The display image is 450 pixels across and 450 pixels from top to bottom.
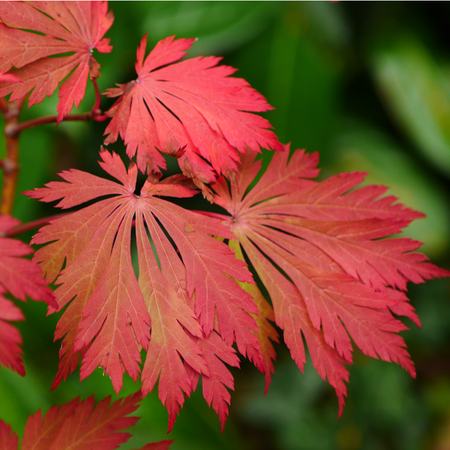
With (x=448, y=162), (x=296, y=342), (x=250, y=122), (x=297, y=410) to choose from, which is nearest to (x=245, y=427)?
(x=297, y=410)

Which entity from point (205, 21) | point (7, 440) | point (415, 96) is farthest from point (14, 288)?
point (415, 96)

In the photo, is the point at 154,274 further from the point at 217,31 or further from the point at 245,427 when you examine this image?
the point at 245,427

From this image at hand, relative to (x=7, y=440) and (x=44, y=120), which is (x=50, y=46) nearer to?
(x=44, y=120)

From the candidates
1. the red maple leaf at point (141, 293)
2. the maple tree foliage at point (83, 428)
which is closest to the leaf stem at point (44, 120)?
the red maple leaf at point (141, 293)

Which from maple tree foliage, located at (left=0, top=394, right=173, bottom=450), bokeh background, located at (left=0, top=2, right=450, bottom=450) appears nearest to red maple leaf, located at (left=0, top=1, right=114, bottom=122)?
maple tree foliage, located at (left=0, top=394, right=173, bottom=450)

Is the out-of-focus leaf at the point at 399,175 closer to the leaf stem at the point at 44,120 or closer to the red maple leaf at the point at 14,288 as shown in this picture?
the leaf stem at the point at 44,120
